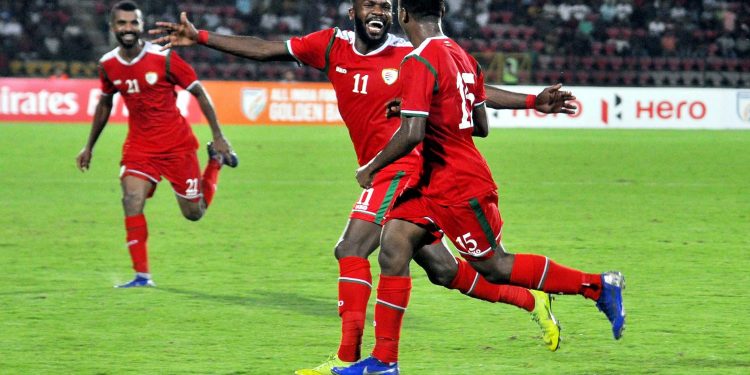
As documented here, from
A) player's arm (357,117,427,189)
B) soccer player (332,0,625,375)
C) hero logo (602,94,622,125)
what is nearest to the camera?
player's arm (357,117,427,189)

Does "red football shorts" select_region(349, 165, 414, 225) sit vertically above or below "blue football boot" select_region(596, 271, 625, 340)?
above

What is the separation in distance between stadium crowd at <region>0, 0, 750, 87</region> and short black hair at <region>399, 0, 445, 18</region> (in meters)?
24.4

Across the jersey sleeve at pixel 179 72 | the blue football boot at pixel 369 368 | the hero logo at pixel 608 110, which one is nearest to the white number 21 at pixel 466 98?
the blue football boot at pixel 369 368

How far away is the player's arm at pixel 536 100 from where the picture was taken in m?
6.24

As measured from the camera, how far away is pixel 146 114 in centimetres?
898

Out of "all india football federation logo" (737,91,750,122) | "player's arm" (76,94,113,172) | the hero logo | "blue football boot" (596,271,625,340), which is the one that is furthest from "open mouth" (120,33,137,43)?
"all india football federation logo" (737,91,750,122)

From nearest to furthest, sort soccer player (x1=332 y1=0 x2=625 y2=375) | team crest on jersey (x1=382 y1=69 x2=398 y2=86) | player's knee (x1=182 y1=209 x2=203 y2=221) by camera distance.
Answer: soccer player (x1=332 y1=0 x2=625 y2=375) → team crest on jersey (x1=382 y1=69 x2=398 y2=86) → player's knee (x1=182 y1=209 x2=203 y2=221)

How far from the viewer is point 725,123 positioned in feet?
89.4

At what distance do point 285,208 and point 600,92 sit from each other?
15.2 m

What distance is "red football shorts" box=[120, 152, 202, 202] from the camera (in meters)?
8.77

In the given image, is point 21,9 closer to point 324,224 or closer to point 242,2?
point 242,2

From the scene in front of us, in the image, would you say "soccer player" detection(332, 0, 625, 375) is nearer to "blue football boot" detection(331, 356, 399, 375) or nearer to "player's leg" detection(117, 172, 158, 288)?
"blue football boot" detection(331, 356, 399, 375)

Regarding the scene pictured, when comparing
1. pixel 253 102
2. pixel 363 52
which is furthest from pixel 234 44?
pixel 253 102

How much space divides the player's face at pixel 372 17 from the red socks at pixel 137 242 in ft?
8.85
